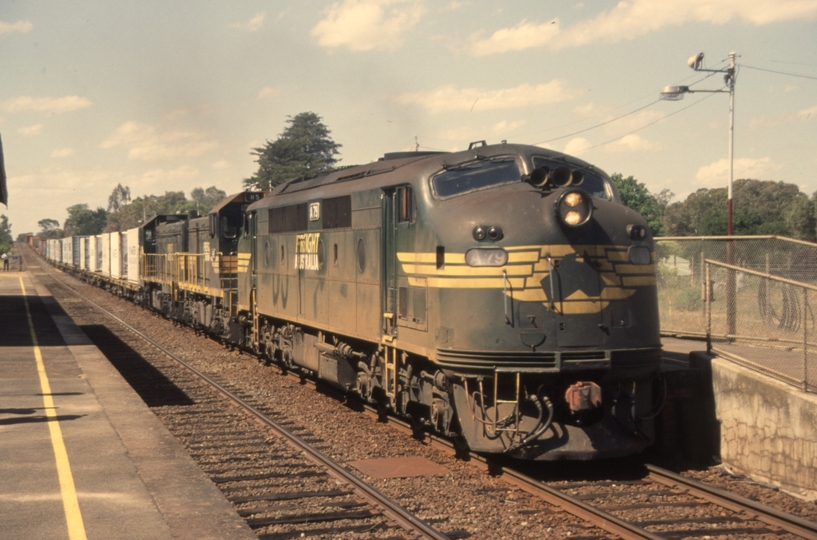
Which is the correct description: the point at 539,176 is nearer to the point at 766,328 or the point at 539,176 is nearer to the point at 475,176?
the point at 475,176

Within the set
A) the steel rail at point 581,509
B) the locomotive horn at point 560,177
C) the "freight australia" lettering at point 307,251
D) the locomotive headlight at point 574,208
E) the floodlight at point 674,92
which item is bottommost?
the steel rail at point 581,509

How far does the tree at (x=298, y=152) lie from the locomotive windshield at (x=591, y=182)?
64881mm

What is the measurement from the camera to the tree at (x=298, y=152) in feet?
248

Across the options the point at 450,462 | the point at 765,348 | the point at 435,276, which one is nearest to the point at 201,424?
the point at 450,462

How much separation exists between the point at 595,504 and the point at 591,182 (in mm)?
4049

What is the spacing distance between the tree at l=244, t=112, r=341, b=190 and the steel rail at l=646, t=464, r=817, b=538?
66.7 m

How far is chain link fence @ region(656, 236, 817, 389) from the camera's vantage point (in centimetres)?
1055

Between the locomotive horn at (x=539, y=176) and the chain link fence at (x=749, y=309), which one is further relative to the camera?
the chain link fence at (x=749, y=309)

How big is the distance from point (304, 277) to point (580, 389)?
7.06m

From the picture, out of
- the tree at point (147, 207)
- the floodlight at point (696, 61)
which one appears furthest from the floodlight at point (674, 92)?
the tree at point (147, 207)

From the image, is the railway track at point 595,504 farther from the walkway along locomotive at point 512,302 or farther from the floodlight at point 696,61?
the floodlight at point 696,61

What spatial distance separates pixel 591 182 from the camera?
10.8 meters

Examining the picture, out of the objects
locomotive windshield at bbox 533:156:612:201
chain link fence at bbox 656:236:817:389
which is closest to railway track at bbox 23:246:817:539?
chain link fence at bbox 656:236:817:389

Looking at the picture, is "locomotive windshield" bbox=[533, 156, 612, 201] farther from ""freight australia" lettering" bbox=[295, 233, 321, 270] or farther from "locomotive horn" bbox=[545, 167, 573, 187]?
""freight australia" lettering" bbox=[295, 233, 321, 270]
